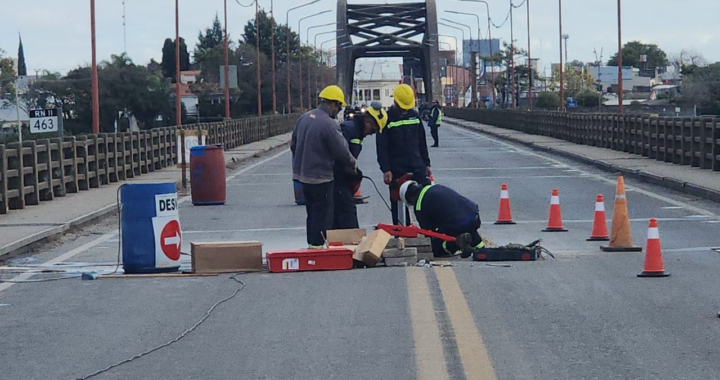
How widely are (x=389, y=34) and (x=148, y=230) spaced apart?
4855 inches

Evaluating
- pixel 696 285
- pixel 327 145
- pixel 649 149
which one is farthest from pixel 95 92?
pixel 696 285

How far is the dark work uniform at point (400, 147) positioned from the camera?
13766 millimetres

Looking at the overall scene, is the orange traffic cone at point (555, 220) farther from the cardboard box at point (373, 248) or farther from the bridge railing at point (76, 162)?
the bridge railing at point (76, 162)

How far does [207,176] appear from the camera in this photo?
2058cm

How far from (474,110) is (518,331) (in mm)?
86446

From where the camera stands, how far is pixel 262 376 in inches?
266

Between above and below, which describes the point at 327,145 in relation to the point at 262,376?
above

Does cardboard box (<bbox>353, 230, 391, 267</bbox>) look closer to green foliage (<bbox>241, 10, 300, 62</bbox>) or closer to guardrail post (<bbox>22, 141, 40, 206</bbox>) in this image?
guardrail post (<bbox>22, 141, 40, 206</bbox>)

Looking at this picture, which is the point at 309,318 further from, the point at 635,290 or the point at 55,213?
the point at 55,213

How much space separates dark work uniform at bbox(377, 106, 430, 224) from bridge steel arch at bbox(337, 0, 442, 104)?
104533 mm

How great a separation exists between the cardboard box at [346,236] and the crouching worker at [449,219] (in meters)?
0.71

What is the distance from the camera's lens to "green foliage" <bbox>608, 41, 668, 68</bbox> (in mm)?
185375

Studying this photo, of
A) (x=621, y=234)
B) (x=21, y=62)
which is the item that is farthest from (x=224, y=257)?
(x=21, y=62)

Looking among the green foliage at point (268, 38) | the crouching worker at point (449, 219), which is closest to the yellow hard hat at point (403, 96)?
the crouching worker at point (449, 219)
